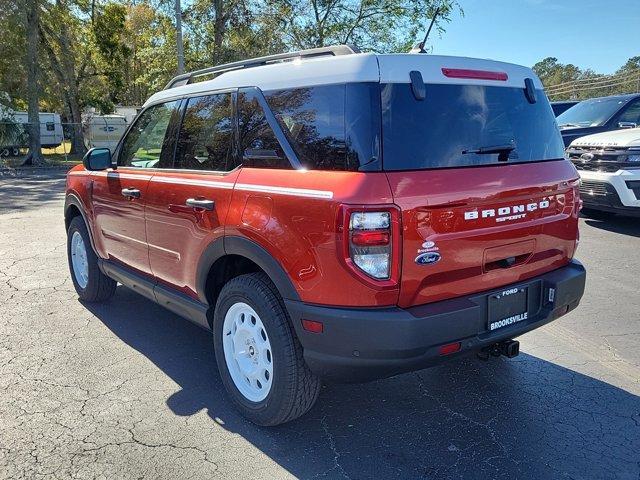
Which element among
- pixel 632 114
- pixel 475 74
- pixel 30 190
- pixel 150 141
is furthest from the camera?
pixel 30 190

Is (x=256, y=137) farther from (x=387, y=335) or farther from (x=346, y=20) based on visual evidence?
(x=346, y=20)

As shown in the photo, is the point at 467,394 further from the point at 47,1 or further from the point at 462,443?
the point at 47,1

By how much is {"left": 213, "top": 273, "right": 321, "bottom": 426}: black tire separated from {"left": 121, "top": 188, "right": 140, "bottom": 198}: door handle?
135cm

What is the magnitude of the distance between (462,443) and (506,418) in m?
0.41

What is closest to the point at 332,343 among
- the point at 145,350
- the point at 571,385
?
the point at 571,385

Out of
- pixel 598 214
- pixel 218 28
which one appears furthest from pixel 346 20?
pixel 598 214

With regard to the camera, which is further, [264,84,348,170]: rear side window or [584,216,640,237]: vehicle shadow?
[584,216,640,237]: vehicle shadow

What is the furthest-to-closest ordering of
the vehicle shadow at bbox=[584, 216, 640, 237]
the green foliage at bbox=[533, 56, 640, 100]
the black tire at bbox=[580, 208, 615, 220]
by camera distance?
1. the green foliage at bbox=[533, 56, 640, 100]
2. the black tire at bbox=[580, 208, 615, 220]
3. the vehicle shadow at bbox=[584, 216, 640, 237]

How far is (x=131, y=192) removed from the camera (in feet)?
13.2

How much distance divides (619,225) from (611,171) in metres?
1.26

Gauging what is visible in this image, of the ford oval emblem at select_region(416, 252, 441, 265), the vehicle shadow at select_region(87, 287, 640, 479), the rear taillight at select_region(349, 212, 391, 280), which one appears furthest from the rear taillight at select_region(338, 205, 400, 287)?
the vehicle shadow at select_region(87, 287, 640, 479)

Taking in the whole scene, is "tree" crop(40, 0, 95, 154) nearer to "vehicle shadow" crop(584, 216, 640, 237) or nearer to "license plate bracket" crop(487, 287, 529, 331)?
"vehicle shadow" crop(584, 216, 640, 237)

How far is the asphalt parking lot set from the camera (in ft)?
8.87

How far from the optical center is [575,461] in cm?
270
